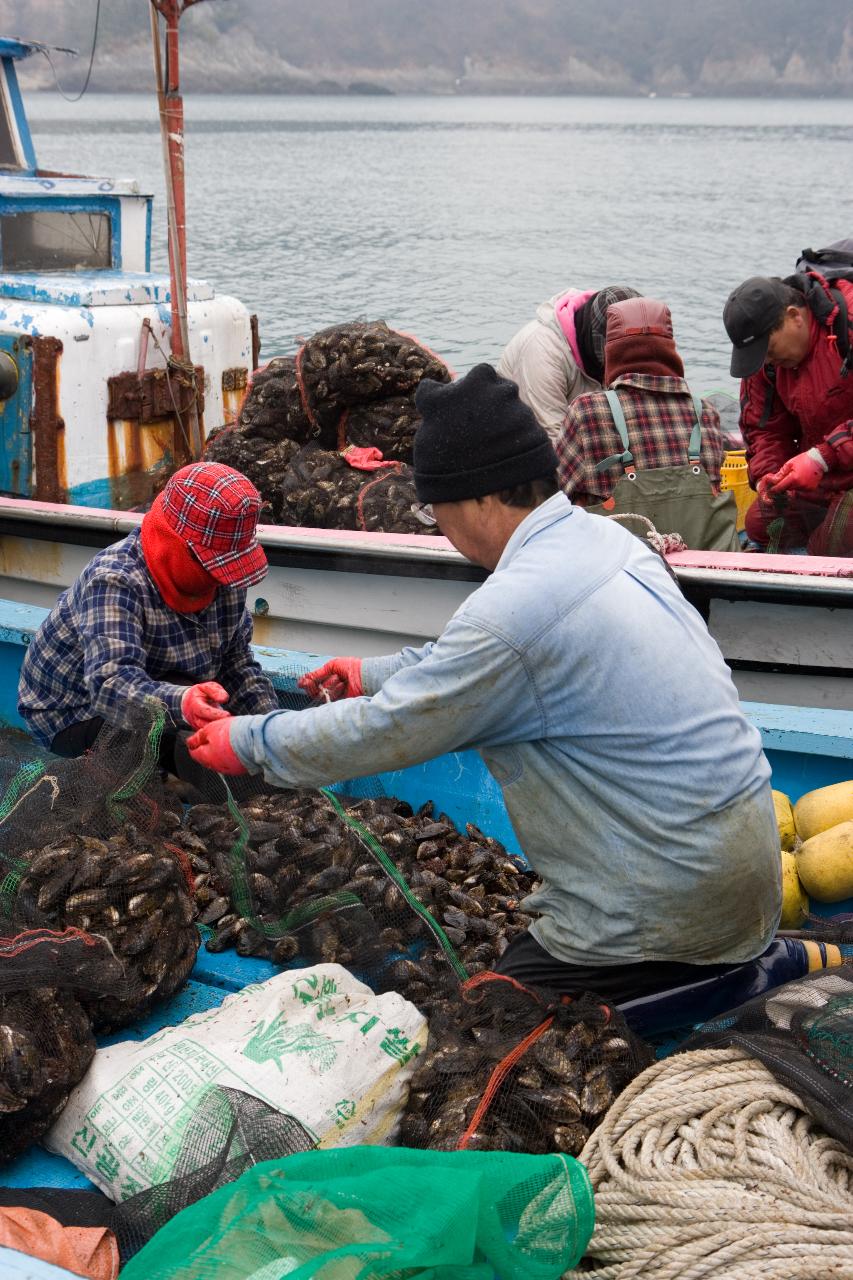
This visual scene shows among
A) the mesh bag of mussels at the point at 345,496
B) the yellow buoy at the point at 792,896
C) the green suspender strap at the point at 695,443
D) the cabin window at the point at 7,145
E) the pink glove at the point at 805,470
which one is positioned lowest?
the yellow buoy at the point at 792,896

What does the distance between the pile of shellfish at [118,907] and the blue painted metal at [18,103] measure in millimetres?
7171

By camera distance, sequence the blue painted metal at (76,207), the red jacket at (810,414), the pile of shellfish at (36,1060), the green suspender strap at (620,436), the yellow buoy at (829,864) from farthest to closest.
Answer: the blue painted metal at (76,207) < the red jacket at (810,414) < the green suspender strap at (620,436) < the yellow buoy at (829,864) < the pile of shellfish at (36,1060)

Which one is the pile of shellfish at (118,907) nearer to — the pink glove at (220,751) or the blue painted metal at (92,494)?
the pink glove at (220,751)

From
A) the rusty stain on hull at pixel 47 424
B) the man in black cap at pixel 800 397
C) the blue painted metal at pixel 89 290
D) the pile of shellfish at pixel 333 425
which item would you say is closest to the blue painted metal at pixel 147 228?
the blue painted metal at pixel 89 290

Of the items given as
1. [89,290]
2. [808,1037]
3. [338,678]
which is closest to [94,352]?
[89,290]

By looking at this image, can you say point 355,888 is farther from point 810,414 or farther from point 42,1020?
point 810,414

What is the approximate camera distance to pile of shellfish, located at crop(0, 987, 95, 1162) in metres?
2.87

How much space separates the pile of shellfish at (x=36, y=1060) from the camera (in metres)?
2.87

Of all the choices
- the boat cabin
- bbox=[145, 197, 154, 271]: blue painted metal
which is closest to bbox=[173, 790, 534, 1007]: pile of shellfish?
the boat cabin

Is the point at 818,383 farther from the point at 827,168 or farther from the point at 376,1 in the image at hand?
the point at 376,1

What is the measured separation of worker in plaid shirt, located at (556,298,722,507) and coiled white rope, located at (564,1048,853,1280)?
3105 mm

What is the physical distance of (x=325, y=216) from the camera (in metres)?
39.2

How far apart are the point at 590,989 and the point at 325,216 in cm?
3874

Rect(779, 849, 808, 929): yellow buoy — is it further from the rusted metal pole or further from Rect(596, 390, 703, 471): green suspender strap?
the rusted metal pole
